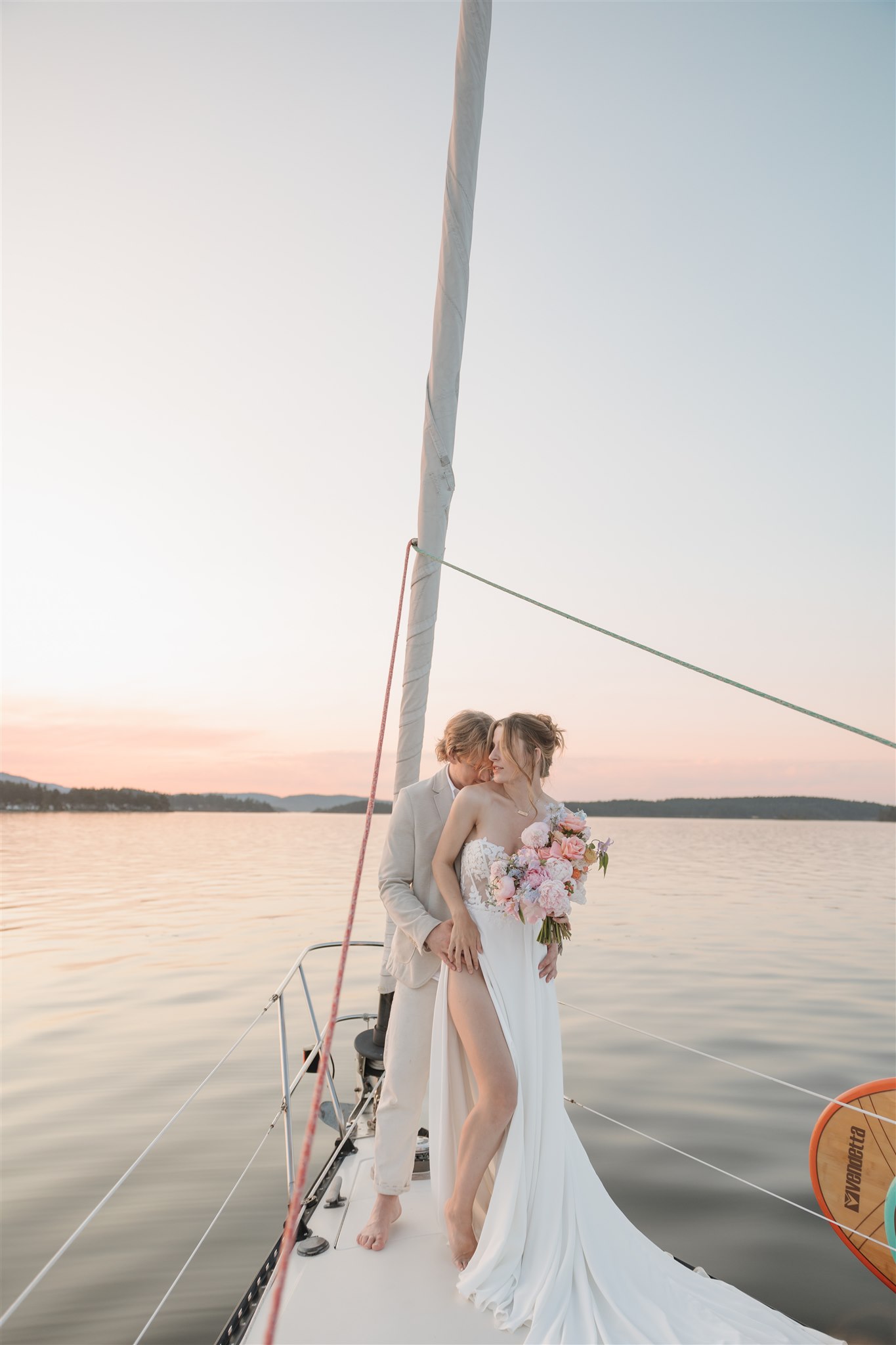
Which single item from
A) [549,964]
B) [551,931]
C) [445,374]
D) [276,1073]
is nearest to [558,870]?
[551,931]

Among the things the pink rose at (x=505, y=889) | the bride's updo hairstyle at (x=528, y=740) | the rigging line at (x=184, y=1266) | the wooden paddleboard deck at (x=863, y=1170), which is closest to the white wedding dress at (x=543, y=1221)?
the pink rose at (x=505, y=889)

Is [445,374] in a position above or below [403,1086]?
above

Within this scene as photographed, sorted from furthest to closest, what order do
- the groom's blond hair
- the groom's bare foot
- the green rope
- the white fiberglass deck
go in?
the groom's blond hair → the groom's bare foot → the white fiberglass deck → the green rope

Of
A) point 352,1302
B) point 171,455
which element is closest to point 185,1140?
point 352,1302

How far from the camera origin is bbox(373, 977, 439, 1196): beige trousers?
8.77 ft

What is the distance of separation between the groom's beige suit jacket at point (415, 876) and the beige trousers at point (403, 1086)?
96 mm

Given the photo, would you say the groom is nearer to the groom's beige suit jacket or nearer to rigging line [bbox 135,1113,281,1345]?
the groom's beige suit jacket

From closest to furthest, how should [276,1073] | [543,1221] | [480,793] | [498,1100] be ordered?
1. [543,1221]
2. [498,1100]
3. [480,793]
4. [276,1073]

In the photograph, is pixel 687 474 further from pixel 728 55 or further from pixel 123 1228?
pixel 123 1228

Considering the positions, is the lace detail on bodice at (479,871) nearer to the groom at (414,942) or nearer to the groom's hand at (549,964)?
the groom at (414,942)

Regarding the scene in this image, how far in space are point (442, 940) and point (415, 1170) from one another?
1.20m

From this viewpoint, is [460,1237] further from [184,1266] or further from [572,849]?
[572,849]

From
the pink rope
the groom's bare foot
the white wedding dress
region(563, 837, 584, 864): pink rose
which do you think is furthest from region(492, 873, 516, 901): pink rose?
the groom's bare foot

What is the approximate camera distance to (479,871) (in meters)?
2.73
